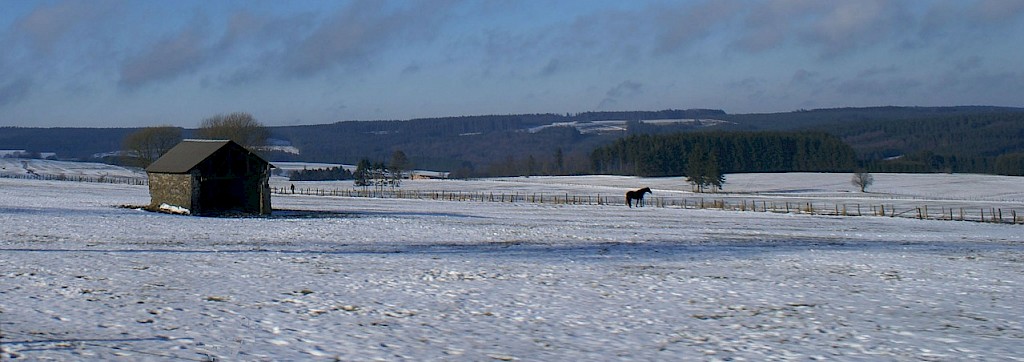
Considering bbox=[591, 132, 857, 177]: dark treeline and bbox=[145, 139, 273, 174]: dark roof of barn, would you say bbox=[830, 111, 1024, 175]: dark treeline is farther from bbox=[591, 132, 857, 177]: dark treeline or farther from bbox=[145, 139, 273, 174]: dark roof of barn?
bbox=[145, 139, 273, 174]: dark roof of barn

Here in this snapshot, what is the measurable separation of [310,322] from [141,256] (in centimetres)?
980

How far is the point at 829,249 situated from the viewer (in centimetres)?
2647

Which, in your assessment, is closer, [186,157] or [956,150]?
[186,157]

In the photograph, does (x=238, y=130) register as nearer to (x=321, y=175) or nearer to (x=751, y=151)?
(x=321, y=175)

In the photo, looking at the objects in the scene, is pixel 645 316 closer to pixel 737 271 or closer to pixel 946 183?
pixel 737 271

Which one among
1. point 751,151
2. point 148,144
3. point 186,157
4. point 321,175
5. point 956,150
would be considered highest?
point 148,144

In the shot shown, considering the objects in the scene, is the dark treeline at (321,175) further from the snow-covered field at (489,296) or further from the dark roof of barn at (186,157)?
the snow-covered field at (489,296)

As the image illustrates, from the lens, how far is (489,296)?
49.8 ft

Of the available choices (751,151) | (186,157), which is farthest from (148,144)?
(751,151)

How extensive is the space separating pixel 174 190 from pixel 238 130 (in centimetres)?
5645

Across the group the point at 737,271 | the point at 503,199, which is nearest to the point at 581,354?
the point at 737,271

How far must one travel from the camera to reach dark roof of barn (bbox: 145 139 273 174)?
41469 mm

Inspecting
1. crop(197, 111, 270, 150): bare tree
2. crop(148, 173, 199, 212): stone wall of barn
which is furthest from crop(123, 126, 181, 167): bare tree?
crop(148, 173, 199, 212): stone wall of barn

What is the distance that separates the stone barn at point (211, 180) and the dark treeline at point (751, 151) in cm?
9519
